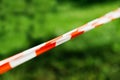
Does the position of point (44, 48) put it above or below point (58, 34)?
above

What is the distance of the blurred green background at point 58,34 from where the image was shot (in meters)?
2.00

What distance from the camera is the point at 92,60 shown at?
2.06m

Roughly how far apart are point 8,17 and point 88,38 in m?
0.64

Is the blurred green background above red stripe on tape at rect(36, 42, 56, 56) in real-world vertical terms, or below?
below

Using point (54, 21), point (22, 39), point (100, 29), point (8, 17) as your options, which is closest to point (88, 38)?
point (100, 29)

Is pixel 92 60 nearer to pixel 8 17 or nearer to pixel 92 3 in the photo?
pixel 92 3

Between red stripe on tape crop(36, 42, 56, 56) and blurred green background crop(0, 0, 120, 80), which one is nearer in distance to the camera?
red stripe on tape crop(36, 42, 56, 56)

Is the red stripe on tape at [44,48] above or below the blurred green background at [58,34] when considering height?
above

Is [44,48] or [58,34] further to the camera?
[58,34]

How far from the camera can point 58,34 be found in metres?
2.22

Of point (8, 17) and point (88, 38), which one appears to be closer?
point (88, 38)

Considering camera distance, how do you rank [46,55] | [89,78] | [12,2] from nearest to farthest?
[89,78] → [46,55] → [12,2]

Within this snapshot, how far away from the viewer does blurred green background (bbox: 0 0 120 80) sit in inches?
78.7

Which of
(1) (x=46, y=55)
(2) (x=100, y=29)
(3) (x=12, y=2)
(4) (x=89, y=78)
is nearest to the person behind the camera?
(4) (x=89, y=78)
